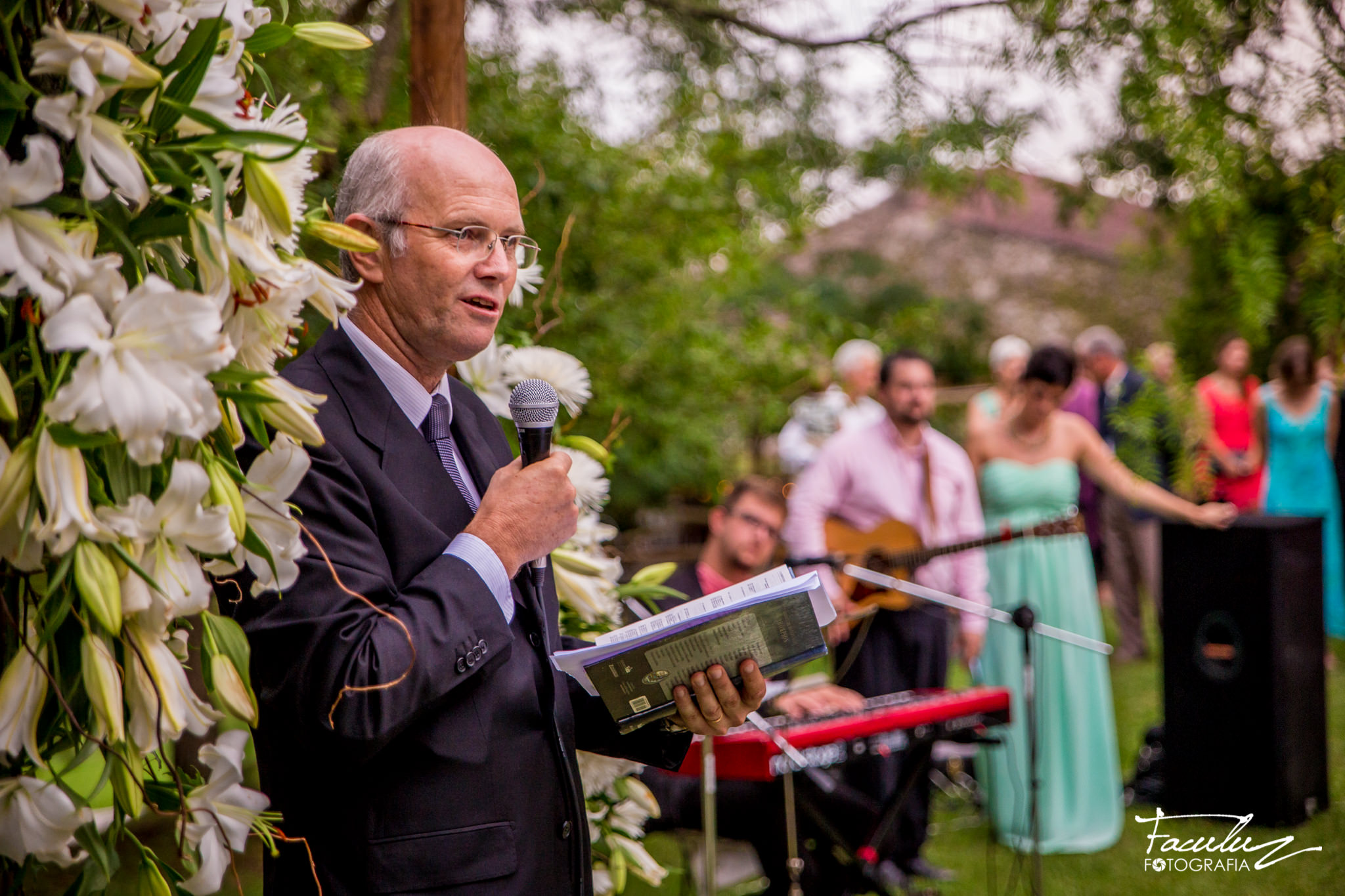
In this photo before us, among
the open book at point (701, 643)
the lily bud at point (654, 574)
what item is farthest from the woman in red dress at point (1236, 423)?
the open book at point (701, 643)

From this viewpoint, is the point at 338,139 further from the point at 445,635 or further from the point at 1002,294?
the point at 1002,294

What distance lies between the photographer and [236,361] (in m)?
1.27

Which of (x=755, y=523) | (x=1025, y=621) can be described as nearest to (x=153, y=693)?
(x=755, y=523)

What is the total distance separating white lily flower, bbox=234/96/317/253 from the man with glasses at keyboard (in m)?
0.44

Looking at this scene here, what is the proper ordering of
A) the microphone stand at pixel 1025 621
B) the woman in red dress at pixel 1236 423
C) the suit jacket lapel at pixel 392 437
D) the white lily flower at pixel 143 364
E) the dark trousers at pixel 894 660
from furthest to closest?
the woman in red dress at pixel 1236 423
the dark trousers at pixel 894 660
the microphone stand at pixel 1025 621
the suit jacket lapel at pixel 392 437
the white lily flower at pixel 143 364

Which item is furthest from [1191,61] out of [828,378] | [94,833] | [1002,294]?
[1002,294]

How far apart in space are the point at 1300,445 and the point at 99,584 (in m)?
8.83

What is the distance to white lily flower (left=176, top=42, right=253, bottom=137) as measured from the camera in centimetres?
117

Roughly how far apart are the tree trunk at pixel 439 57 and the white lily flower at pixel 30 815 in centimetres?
197

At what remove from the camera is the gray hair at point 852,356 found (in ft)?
24.0

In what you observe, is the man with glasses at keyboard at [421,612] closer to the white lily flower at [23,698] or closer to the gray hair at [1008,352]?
the white lily flower at [23,698]

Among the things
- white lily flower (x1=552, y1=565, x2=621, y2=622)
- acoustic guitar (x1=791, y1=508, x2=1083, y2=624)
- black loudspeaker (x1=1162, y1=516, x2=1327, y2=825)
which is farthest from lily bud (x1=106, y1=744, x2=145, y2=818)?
black loudspeaker (x1=1162, y1=516, x2=1327, y2=825)

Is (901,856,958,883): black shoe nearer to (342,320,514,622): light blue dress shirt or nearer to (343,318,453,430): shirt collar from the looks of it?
(342,320,514,622): light blue dress shirt

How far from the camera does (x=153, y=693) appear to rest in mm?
1174
